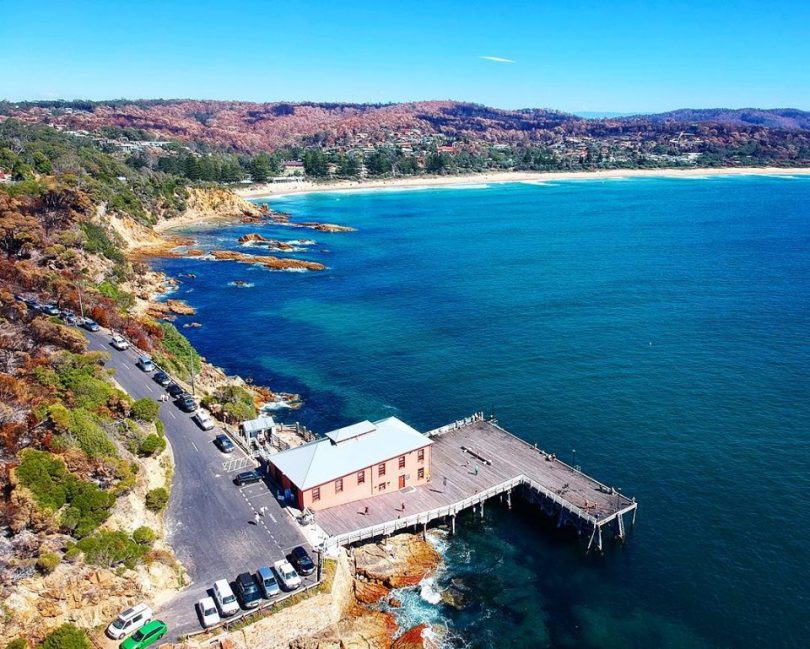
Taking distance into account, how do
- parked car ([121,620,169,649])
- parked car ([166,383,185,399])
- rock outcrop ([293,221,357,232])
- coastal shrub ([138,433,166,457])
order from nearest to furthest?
1. parked car ([121,620,169,649])
2. coastal shrub ([138,433,166,457])
3. parked car ([166,383,185,399])
4. rock outcrop ([293,221,357,232])

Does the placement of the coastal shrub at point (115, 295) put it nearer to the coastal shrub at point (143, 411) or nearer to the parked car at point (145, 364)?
the parked car at point (145, 364)

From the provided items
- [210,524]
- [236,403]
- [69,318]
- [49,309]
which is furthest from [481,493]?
[49,309]

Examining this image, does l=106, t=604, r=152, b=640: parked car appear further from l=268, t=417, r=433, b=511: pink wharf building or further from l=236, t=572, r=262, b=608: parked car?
l=268, t=417, r=433, b=511: pink wharf building

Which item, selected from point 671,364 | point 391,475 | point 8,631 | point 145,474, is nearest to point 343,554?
point 391,475

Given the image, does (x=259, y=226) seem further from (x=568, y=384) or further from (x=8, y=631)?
(x=8, y=631)

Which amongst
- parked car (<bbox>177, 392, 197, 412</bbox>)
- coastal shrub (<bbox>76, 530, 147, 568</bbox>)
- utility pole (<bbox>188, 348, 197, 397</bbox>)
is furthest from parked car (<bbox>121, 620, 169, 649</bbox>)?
utility pole (<bbox>188, 348, 197, 397</bbox>)
